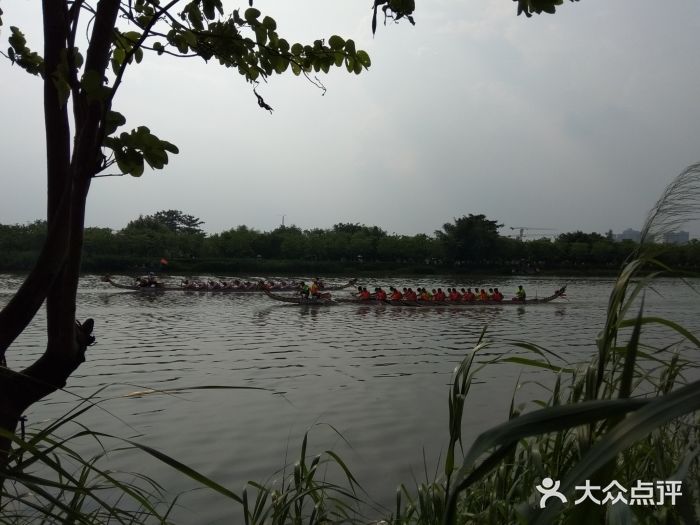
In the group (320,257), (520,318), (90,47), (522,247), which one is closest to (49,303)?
(90,47)

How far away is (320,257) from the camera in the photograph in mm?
67625

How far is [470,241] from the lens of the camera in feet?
219

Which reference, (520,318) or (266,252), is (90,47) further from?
(266,252)

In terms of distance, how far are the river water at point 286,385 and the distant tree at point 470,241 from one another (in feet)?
148

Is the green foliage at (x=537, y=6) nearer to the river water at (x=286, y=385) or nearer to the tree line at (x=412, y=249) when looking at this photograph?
the river water at (x=286, y=385)

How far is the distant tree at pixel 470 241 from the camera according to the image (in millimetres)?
66562

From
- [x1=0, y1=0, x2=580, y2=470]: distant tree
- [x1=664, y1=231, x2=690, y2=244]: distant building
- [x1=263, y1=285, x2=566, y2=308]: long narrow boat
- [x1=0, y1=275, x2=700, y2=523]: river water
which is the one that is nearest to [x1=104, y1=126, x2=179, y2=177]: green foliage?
[x1=0, y1=0, x2=580, y2=470]: distant tree

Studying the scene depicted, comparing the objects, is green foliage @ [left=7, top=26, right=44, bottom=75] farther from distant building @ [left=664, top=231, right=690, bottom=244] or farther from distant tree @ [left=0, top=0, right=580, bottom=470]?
distant building @ [left=664, top=231, right=690, bottom=244]

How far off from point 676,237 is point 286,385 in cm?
898

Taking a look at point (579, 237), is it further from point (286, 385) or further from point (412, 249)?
point (286, 385)

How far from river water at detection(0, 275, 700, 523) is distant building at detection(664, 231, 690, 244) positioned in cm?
64

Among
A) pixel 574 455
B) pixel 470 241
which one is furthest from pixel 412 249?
pixel 574 455

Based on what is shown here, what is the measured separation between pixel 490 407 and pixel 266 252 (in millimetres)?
60132

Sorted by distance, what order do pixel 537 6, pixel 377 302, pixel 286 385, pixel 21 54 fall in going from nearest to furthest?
pixel 537 6 < pixel 21 54 < pixel 286 385 < pixel 377 302
